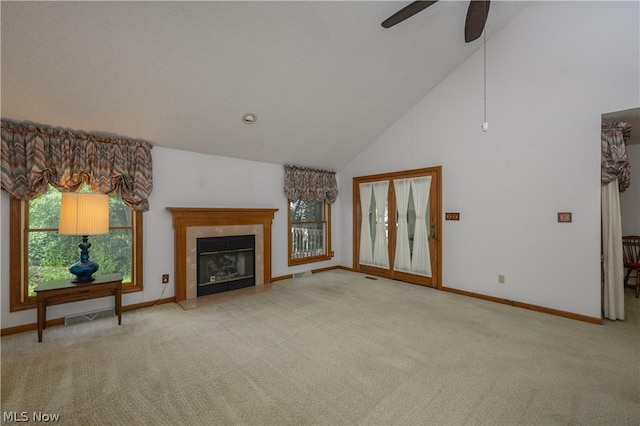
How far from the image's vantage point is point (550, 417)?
1736 mm

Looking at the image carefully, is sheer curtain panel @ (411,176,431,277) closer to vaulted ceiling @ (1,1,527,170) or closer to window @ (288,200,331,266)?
vaulted ceiling @ (1,1,527,170)

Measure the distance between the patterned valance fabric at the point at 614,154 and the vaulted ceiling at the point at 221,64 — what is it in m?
1.94

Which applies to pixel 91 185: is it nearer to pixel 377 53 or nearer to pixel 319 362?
pixel 319 362

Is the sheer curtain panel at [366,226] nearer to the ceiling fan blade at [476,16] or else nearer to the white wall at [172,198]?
the white wall at [172,198]

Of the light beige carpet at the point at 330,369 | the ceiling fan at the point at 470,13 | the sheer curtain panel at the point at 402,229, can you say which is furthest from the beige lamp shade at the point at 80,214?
the sheer curtain panel at the point at 402,229

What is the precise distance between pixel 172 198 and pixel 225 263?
129 centimetres

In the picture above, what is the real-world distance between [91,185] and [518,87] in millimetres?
5585

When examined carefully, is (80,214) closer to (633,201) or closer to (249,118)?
(249,118)

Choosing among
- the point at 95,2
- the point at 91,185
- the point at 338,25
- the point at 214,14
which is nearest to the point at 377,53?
the point at 338,25

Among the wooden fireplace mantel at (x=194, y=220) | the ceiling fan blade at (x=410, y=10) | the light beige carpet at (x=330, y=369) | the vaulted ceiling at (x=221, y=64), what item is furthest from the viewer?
the wooden fireplace mantel at (x=194, y=220)

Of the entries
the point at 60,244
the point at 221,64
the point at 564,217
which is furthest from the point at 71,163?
the point at 564,217

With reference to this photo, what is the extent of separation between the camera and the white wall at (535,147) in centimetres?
319

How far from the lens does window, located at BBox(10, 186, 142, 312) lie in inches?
117

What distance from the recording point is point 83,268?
10.1ft
